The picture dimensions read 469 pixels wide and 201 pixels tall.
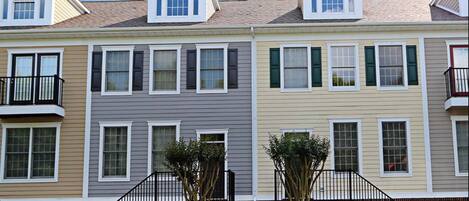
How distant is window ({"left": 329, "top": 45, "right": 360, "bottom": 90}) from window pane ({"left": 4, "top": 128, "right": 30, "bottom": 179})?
1025 cm

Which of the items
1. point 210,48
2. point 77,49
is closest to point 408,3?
point 210,48

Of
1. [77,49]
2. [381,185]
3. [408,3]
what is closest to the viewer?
[381,185]

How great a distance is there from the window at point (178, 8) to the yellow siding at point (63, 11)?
3866mm

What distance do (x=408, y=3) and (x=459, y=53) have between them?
3175 millimetres

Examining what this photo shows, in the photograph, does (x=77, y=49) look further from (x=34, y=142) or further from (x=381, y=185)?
(x=381, y=185)

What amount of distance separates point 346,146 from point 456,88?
3.88m

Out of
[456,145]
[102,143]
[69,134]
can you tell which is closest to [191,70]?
[102,143]

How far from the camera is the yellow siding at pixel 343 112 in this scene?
63.3 feet

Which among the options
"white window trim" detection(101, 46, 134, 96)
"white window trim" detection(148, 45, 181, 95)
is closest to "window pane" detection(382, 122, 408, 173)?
"white window trim" detection(148, 45, 181, 95)

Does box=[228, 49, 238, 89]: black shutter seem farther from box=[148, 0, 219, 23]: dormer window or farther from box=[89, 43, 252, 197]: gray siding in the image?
box=[148, 0, 219, 23]: dormer window

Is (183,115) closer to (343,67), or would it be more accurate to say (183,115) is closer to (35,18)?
(343,67)

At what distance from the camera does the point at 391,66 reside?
19.9 m

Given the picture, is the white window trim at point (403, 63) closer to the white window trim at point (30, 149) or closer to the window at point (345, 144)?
the window at point (345, 144)

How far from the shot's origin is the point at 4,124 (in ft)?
65.8
